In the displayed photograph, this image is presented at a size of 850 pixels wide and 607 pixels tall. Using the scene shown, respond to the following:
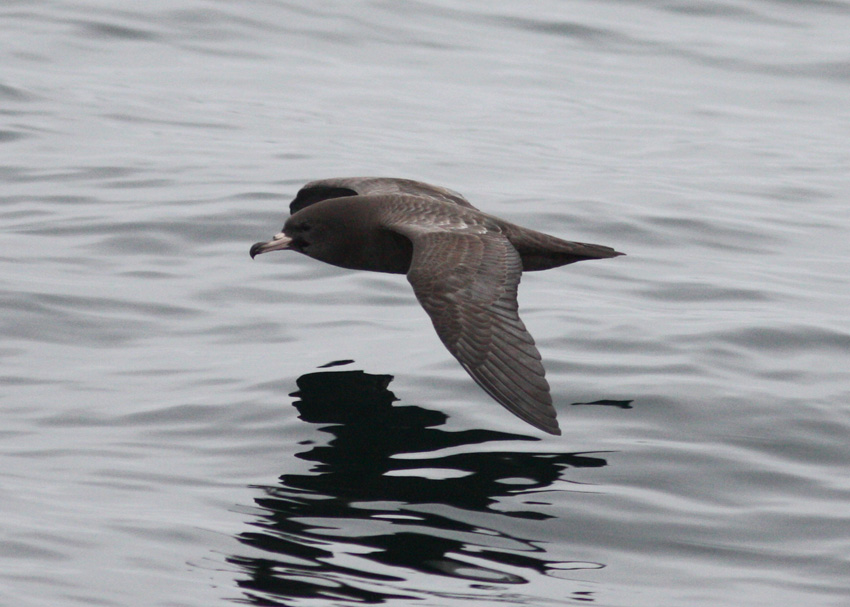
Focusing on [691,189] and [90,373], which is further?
[691,189]

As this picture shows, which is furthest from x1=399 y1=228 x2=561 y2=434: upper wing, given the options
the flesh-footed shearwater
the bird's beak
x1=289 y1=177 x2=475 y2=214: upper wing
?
x1=289 y1=177 x2=475 y2=214: upper wing

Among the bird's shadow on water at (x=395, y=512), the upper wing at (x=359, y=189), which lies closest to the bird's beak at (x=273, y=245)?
the upper wing at (x=359, y=189)

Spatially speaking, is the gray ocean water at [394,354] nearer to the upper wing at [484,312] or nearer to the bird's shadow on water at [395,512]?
the bird's shadow on water at [395,512]

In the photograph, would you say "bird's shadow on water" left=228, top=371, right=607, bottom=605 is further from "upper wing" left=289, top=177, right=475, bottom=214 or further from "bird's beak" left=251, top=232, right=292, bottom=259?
"upper wing" left=289, top=177, right=475, bottom=214

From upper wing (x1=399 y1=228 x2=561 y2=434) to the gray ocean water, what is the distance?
15.1 inches

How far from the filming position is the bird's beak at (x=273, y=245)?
7.96 meters

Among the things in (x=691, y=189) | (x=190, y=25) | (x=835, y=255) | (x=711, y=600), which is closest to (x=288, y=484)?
(x=711, y=600)

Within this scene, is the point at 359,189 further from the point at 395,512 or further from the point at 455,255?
the point at 395,512

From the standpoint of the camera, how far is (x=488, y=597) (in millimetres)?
5230

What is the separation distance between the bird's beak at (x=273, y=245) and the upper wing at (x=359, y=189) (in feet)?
3.15

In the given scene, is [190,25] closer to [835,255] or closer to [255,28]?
[255,28]

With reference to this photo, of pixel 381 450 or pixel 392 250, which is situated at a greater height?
pixel 392 250

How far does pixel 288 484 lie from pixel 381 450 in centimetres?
58

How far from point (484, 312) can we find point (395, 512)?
131 centimetres
